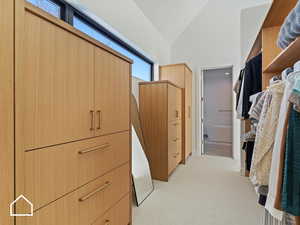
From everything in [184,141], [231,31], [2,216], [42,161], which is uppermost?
[231,31]

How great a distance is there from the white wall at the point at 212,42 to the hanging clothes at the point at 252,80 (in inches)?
90.8

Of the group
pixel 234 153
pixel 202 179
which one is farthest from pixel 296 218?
pixel 234 153

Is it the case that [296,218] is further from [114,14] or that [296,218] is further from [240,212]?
[114,14]

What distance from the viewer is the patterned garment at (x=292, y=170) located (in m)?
0.69

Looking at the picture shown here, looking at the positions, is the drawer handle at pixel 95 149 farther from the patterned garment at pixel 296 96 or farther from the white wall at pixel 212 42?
the white wall at pixel 212 42

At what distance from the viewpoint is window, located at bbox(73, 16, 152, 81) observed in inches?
74.1

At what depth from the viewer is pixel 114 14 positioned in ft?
6.98

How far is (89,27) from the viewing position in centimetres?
199

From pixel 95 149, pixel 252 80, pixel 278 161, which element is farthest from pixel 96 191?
pixel 252 80

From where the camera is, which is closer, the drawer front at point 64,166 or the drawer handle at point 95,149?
the drawer front at point 64,166

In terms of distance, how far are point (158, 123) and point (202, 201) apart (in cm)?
123

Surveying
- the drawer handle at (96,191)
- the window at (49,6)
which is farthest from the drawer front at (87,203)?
the window at (49,6)

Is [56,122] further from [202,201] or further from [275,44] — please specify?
[202,201]

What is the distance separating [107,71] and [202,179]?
236 centimetres
